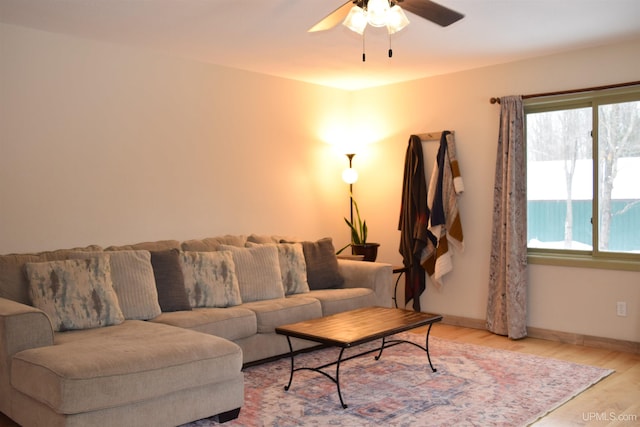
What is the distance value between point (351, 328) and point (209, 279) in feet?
4.22

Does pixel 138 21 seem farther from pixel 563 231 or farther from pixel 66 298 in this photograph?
pixel 563 231

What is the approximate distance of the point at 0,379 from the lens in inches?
125

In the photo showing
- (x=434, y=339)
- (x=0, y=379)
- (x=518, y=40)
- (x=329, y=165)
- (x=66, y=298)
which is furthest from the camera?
(x=329, y=165)

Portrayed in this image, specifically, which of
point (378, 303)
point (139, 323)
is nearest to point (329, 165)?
point (378, 303)

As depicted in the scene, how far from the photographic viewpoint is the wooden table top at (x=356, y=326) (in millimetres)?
3516

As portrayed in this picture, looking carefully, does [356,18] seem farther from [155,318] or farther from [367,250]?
[367,250]

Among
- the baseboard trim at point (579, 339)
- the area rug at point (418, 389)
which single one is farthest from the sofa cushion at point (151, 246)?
the baseboard trim at point (579, 339)

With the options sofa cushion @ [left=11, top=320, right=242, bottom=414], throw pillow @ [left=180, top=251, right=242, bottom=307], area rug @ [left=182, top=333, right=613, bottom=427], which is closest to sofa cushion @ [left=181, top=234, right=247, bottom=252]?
throw pillow @ [left=180, top=251, right=242, bottom=307]

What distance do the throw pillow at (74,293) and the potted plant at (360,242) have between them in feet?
9.59

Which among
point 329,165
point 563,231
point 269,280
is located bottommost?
point 269,280

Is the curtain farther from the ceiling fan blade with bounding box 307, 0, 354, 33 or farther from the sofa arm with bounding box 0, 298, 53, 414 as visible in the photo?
the sofa arm with bounding box 0, 298, 53, 414

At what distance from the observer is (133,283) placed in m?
4.06

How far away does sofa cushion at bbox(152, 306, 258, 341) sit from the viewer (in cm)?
Result: 399

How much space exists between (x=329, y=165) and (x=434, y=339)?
230 cm
